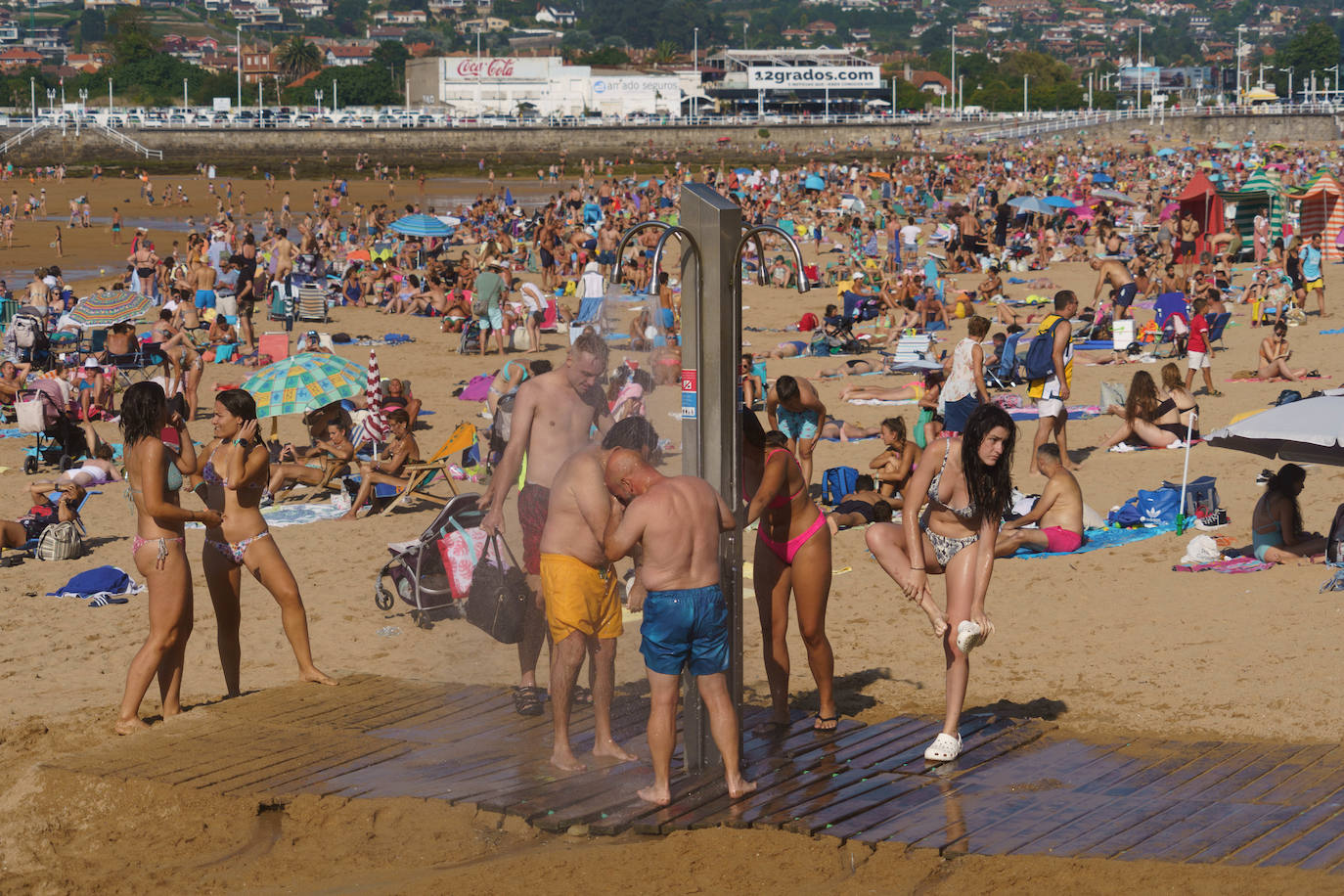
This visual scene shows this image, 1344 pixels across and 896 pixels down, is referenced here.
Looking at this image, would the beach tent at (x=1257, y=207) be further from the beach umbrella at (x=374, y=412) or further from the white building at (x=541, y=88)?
the white building at (x=541, y=88)

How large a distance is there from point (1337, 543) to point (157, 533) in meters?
6.06

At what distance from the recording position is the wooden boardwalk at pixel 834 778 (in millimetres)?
4664

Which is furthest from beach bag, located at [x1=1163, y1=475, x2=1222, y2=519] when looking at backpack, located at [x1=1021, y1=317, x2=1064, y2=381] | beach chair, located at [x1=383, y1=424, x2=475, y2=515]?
beach chair, located at [x1=383, y1=424, x2=475, y2=515]

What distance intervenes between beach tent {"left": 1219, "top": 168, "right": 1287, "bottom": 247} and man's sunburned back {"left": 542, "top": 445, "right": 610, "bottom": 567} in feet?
74.0

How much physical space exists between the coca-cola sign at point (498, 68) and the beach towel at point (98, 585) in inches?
3749

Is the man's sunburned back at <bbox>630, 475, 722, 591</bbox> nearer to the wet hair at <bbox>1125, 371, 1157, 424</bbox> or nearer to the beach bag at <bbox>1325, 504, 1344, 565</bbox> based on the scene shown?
the beach bag at <bbox>1325, 504, 1344, 565</bbox>

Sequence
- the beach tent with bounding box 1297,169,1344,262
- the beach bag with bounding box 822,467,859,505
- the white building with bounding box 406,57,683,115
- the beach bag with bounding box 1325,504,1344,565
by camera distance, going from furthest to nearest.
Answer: the white building with bounding box 406,57,683,115 → the beach tent with bounding box 1297,169,1344,262 → the beach bag with bounding box 822,467,859,505 → the beach bag with bounding box 1325,504,1344,565

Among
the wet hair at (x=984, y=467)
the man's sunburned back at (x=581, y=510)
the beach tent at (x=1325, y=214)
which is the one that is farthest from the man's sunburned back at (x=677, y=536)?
the beach tent at (x=1325, y=214)

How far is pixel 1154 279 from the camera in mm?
21516

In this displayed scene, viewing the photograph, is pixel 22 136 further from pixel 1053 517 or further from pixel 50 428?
pixel 1053 517

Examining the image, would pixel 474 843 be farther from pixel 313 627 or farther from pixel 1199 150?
pixel 1199 150

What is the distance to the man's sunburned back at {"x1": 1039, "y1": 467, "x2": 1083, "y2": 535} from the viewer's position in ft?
29.3

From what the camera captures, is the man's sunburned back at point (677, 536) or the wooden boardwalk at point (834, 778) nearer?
the wooden boardwalk at point (834, 778)

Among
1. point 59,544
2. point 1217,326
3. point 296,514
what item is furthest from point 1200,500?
point 59,544
